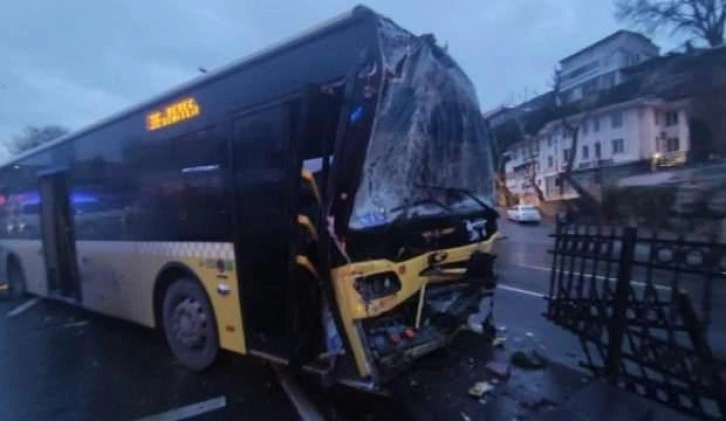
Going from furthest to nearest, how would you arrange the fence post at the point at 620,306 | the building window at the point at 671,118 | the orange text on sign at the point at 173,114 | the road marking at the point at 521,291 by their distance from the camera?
the building window at the point at 671,118 → the road marking at the point at 521,291 → the orange text on sign at the point at 173,114 → the fence post at the point at 620,306

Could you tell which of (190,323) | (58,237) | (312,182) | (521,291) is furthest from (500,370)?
(58,237)

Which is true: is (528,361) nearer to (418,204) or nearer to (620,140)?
(418,204)

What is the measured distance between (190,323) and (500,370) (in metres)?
3.32

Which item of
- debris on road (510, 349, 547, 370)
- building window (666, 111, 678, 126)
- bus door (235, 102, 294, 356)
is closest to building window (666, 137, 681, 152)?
building window (666, 111, 678, 126)

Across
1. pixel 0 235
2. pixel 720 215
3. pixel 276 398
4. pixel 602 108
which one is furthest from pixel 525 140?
pixel 276 398

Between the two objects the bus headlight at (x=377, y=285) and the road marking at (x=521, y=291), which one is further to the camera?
the road marking at (x=521, y=291)

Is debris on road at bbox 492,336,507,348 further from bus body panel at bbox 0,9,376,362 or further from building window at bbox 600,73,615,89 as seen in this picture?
building window at bbox 600,73,615,89

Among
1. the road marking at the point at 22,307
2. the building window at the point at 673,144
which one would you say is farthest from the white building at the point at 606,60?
the road marking at the point at 22,307

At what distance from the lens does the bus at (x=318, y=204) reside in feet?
13.5

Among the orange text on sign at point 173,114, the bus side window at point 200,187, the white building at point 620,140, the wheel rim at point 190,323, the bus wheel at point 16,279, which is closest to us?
the bus side window at point 200,187

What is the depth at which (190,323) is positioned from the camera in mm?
5859

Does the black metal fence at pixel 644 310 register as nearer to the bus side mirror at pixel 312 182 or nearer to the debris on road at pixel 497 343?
the debris on road at pixel 497 343

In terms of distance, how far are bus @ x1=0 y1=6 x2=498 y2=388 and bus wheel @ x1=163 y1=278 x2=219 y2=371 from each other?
2cm

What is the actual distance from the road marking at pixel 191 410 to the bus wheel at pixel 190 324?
64 centimetres
